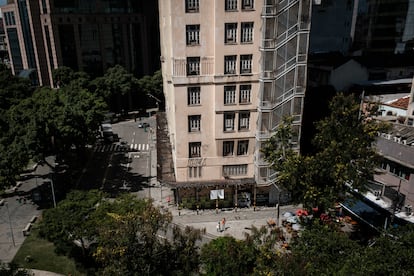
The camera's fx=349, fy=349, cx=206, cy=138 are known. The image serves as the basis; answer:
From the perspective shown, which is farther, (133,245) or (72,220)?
(72,220)

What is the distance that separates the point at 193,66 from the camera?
3653 cm

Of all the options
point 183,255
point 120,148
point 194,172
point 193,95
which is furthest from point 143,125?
point 183,255

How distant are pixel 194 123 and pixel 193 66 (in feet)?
20.4

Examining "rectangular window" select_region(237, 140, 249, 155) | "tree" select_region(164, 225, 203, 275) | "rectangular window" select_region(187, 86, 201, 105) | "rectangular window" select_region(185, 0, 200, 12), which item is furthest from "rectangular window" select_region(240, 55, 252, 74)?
"tree" select_region(164, 225, 203, 275)

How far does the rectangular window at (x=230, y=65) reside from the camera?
36.5 metres

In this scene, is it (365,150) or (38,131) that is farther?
(38,131)

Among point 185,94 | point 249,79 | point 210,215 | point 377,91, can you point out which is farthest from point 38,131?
point 377,91

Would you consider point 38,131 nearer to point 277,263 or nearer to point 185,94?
point 185,94

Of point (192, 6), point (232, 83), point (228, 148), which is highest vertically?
point (192, 6)

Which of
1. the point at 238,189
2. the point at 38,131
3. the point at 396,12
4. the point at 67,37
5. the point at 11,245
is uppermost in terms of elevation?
the point at 396,12

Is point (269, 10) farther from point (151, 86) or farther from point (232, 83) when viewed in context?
point (151, 86)

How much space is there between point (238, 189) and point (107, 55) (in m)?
62.7

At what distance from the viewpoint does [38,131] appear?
38719 mm

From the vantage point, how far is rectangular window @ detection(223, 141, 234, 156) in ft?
130
